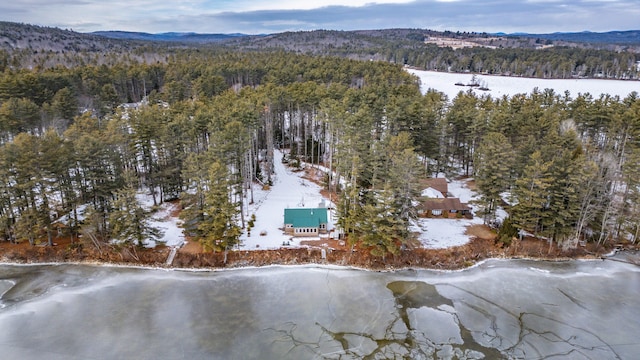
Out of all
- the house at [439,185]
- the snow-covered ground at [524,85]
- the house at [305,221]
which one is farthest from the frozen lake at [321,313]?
the snow-covered ground at [524,85]

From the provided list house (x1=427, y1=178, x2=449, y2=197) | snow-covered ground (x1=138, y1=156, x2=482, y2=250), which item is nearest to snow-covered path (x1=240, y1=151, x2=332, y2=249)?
snow-covered ground (x1=138, y1=156, x2=482, y2=250)

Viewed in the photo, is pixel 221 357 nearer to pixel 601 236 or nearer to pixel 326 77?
pixel 601 236

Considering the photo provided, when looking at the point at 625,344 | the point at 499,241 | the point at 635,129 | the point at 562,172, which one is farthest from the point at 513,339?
the point at 635,129

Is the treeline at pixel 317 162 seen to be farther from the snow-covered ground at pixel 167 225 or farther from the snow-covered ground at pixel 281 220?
the snow-covered ground at pixel 281 220

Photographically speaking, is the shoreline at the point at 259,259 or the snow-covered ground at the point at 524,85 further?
the snow-covered ground at the point at 524,85

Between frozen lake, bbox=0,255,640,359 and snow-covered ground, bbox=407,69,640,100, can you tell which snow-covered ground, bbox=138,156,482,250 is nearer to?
frozen lake, bbox=0,255,640,359

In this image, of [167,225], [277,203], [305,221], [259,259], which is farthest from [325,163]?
[259,259]
